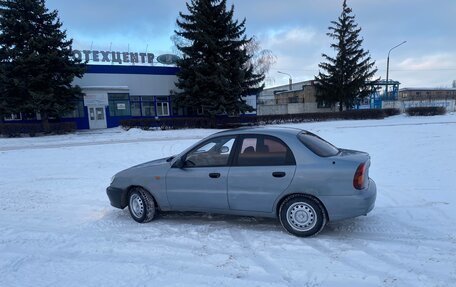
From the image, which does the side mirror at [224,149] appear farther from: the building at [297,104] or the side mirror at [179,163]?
the building at [297,104]

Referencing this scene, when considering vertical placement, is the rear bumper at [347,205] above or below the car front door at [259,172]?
below

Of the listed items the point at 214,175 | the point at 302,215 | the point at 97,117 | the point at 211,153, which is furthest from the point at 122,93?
the point at 302,215

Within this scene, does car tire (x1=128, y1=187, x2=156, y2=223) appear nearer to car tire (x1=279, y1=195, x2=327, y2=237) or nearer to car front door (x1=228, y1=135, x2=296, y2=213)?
car front door (x1=228, y1=135, x2=296, y2=213)

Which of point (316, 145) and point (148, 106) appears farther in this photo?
point (148, 106)

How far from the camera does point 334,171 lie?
414cm

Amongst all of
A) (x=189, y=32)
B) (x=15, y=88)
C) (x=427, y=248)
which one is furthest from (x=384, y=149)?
(x=15, y=88)

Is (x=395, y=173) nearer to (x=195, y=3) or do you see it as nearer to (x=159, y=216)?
(x=159, y=216)

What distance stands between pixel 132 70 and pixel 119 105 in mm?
3886

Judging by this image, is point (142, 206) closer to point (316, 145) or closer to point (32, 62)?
point (316, 145)

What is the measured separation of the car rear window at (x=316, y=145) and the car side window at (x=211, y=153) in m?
1.09

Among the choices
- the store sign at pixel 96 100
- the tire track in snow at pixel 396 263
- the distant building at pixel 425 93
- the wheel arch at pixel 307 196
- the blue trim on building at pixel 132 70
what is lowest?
the tire track in snow at pixel 396 263

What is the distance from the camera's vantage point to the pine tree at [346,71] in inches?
1480

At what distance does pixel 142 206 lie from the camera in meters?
5.25

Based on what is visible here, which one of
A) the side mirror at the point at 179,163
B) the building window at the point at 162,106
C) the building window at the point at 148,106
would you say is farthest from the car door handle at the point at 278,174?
the building window at the point at 162,106
